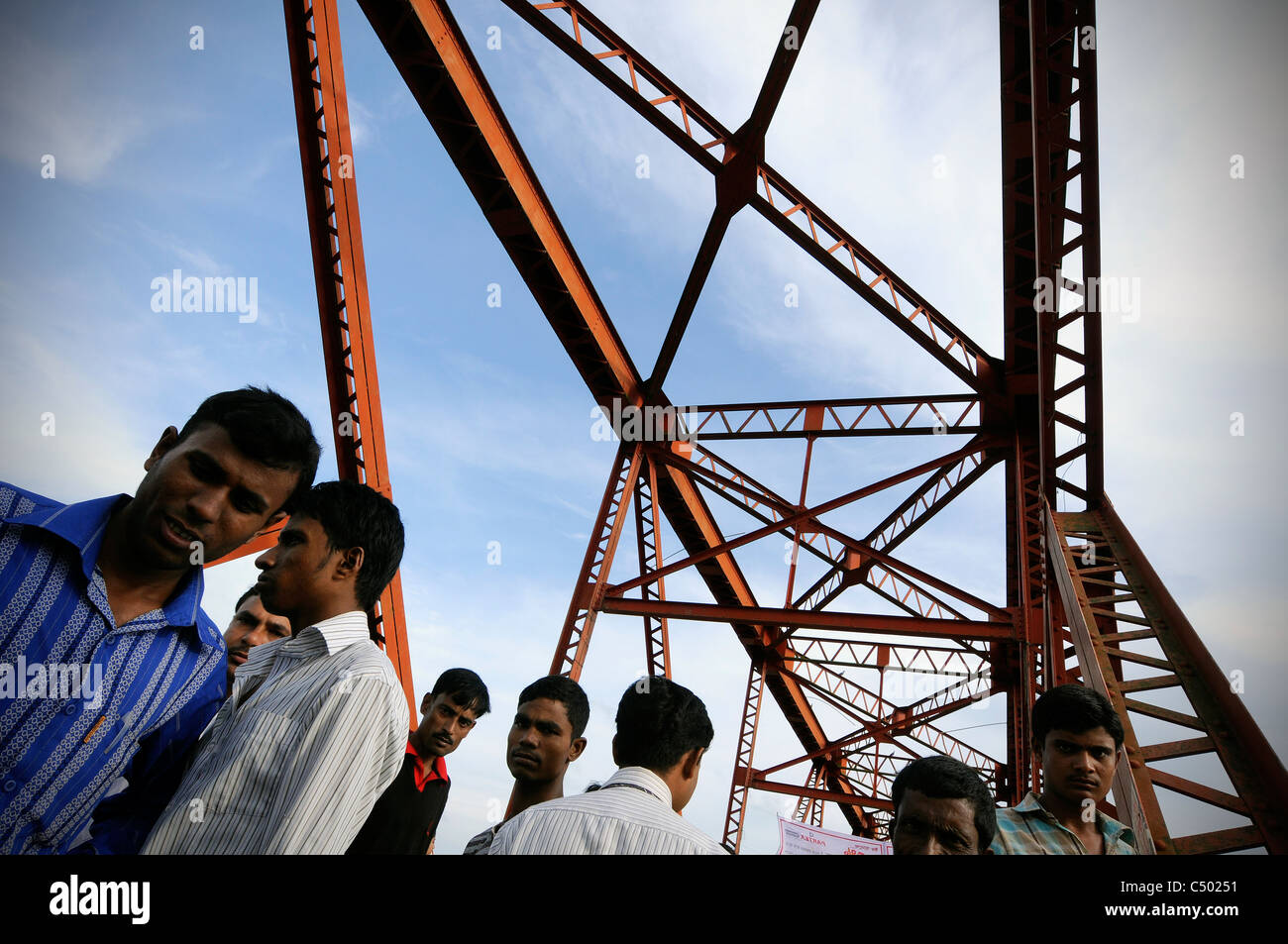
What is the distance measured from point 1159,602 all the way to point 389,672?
17.1 ft

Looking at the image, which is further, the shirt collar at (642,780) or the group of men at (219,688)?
the shirt collar at (642,780)

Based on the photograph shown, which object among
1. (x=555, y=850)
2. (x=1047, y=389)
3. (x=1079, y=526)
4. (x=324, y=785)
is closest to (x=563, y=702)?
(x=555, y=850)

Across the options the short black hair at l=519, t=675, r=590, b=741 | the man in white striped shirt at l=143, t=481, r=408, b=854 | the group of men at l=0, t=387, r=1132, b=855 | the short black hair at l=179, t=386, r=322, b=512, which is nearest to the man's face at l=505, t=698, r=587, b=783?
the short black hair at l=519, t=675, r=590, b=741

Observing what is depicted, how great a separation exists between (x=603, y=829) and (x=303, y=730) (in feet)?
2.74

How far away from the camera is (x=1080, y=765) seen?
3498 millimetres

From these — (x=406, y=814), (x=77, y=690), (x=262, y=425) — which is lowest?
(x=406, y=814)

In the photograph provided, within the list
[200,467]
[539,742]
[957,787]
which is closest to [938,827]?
[957,787]

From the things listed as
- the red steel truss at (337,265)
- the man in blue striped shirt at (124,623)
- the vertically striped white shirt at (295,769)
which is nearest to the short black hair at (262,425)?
the man in blue striped shirt at (124,623)

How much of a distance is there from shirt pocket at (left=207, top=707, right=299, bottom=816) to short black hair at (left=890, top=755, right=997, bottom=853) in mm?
2039

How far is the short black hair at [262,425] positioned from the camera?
83.8 inches

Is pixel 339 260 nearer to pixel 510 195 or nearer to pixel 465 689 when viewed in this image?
pixel 510 195

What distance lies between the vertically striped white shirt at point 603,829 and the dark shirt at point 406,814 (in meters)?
1.04

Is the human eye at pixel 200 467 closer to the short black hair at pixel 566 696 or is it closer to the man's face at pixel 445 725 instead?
the short black hair at pixel 566 696

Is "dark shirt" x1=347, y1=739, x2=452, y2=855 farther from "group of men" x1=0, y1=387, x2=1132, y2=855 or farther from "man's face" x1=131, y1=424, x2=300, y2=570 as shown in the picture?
"man's face" x1=131, y1=424, x2=300, y2=570
